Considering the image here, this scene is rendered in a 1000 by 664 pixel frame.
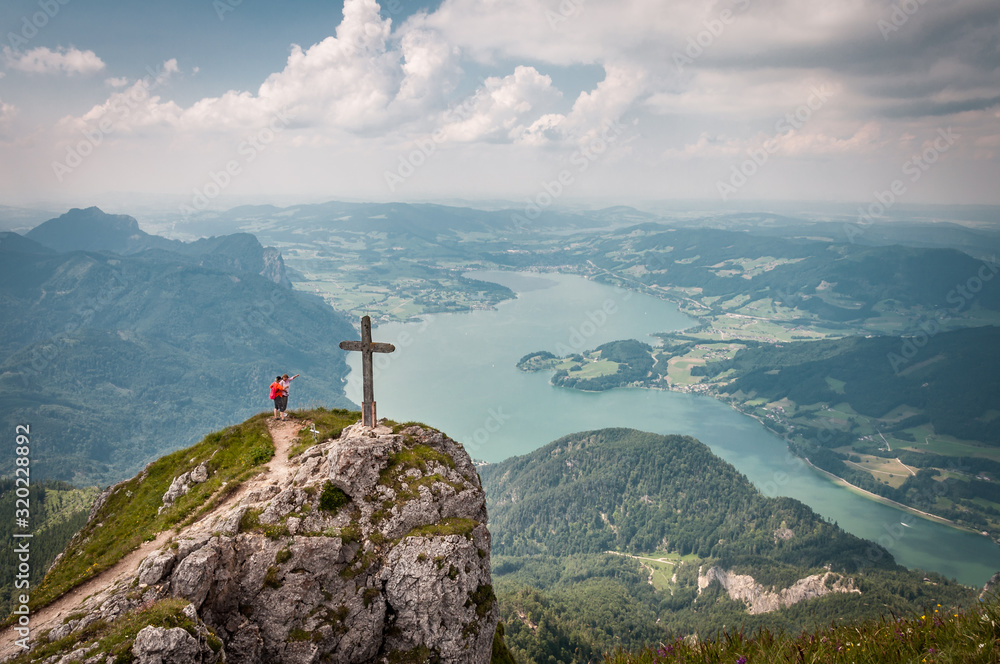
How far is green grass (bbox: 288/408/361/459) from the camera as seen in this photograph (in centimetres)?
1847

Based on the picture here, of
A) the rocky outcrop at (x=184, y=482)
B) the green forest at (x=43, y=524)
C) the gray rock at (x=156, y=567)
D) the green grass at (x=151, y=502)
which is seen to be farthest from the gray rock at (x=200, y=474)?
the green forest at (x=43, y=524)

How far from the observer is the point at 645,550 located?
404 ft

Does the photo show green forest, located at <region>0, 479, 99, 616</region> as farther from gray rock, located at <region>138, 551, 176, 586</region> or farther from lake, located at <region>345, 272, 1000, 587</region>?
lake, located at <region>345, 272, 1000, 587</region>

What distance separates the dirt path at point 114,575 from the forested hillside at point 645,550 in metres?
48.9

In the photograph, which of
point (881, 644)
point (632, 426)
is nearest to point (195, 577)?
point (881, 644)

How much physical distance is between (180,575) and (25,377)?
830 feet

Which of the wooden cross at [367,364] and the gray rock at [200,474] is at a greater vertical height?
the wooden cross at [367,364]

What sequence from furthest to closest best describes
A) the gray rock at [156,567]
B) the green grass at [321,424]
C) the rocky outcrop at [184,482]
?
the green grass at [321,424], the rocky outcrop at [184,482], the gray rock at [156,567]

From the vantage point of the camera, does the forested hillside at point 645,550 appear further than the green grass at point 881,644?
Yes

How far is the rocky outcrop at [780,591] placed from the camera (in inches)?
3137

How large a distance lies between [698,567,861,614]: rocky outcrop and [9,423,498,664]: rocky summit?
83.9 m

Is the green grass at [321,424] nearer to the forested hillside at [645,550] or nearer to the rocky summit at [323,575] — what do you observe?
the rocky summit at [323,575]

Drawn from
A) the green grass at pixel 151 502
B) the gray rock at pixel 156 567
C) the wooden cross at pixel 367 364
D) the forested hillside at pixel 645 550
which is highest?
the wooden cross at pixel 367 364

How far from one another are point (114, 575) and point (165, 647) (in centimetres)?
465
